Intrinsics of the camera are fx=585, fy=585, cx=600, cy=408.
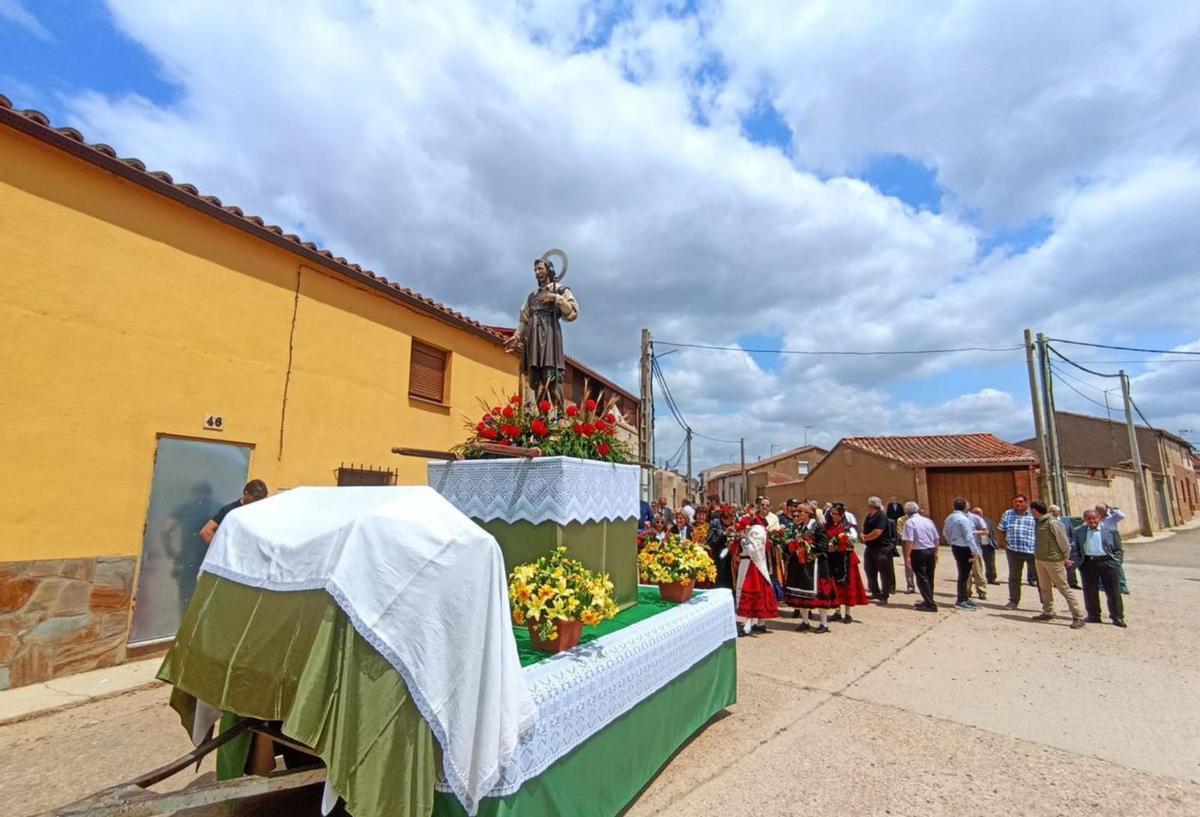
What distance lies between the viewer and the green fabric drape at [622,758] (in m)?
2.46

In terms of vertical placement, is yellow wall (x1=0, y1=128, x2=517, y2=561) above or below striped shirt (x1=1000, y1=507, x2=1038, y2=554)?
above

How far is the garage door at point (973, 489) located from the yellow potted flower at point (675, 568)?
17505 mm

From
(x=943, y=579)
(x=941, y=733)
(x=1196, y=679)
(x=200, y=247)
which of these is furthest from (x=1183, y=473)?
(x=200, y=247)

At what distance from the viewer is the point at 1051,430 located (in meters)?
14.9

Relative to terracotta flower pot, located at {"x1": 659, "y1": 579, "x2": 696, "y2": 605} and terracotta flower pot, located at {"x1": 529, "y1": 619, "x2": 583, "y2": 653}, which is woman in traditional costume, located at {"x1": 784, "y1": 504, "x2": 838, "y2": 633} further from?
terracotta flower pot, located at {"x1": 529, "y1": 619, "x2": 583, "y2": 653}

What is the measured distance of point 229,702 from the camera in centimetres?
237

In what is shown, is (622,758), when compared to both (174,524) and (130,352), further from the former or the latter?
(130,352)

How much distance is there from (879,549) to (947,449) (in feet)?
48.7

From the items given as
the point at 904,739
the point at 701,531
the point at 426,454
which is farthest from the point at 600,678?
the point at 701,531

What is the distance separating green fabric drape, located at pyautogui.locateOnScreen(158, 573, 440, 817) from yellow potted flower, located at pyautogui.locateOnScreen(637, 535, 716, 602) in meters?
2.78

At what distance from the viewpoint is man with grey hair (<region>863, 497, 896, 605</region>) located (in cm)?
916

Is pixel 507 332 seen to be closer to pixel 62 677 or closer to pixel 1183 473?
pixel 62 677

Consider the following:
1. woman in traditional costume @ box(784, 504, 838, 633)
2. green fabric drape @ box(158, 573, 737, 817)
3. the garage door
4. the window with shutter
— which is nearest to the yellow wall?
the window with shutter

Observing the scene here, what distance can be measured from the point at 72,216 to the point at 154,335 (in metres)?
1.25
